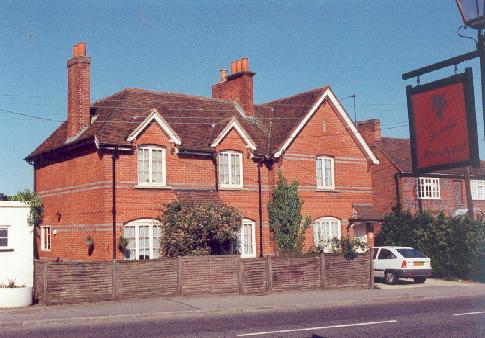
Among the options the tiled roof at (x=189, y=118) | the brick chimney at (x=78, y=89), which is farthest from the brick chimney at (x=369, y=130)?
the brick chimney at (x=78, y=89)

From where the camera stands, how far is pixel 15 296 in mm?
18547

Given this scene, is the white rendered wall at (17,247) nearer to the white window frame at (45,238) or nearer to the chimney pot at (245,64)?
the white window frame at (45,238)

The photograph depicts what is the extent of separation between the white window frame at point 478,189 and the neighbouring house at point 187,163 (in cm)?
1757

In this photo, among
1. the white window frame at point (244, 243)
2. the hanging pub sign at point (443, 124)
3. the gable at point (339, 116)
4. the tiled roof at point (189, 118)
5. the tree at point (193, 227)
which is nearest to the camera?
the hanging pub sign at point (443, 124)

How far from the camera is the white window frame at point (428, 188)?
1638 inches

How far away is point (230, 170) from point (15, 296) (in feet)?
43.5

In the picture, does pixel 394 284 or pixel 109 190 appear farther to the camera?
pixel 394 284

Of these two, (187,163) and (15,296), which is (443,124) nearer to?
(15,296)

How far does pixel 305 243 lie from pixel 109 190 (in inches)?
443

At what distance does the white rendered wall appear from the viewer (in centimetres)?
2044

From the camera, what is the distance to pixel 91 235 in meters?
25.5

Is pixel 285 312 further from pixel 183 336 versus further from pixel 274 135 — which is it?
pixel 274 135

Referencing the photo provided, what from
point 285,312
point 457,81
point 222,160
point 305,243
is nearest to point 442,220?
point 305,243

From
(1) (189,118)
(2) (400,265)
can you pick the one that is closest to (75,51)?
(1) (189,118)
